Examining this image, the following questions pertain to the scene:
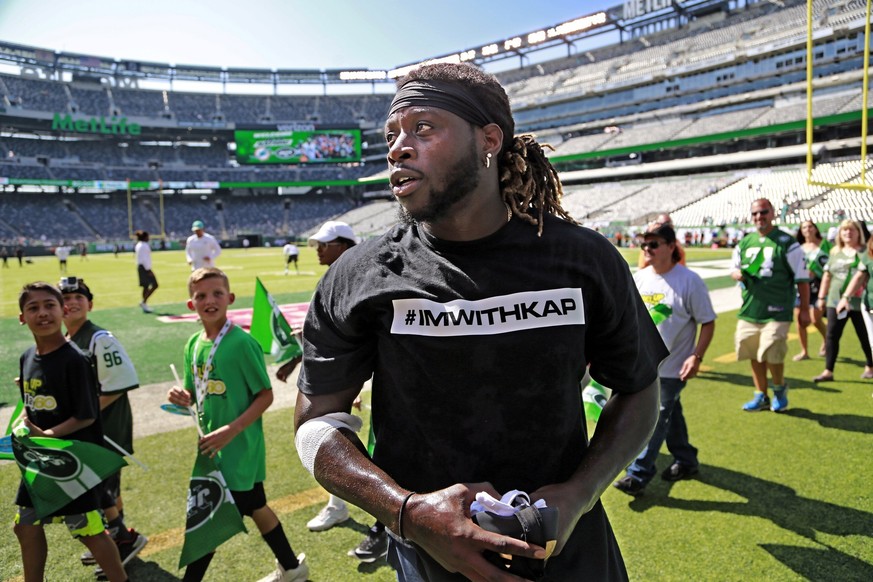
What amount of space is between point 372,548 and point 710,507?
2327 mm

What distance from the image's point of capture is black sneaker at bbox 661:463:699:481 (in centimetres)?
423

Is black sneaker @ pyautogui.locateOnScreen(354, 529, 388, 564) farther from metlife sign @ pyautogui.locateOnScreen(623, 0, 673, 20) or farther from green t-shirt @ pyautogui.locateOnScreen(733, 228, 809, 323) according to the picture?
metlife sign @ pyautogui.locateOnScreen(623, 0, 673, 20)

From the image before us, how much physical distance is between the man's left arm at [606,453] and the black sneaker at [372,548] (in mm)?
2239

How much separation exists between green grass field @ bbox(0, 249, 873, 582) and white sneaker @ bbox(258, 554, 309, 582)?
0.31 feet

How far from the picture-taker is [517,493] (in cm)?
113

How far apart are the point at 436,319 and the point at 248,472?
2100mm

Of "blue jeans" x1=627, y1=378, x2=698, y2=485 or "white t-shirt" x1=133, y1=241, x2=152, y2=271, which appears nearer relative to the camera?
"blue jeans" x1=627, y1=378, x2=698, y2=485

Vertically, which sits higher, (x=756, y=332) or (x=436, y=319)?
(x=436, y=319)

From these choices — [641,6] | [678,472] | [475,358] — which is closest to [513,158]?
[475,358]

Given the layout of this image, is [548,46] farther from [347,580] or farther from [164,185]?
[347,580]

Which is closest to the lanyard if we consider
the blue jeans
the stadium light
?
the blue jeans

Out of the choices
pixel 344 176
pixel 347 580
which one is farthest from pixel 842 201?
pixel 344 176

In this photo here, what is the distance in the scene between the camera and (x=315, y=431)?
1.38 meters

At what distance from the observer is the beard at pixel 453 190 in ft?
4.41
